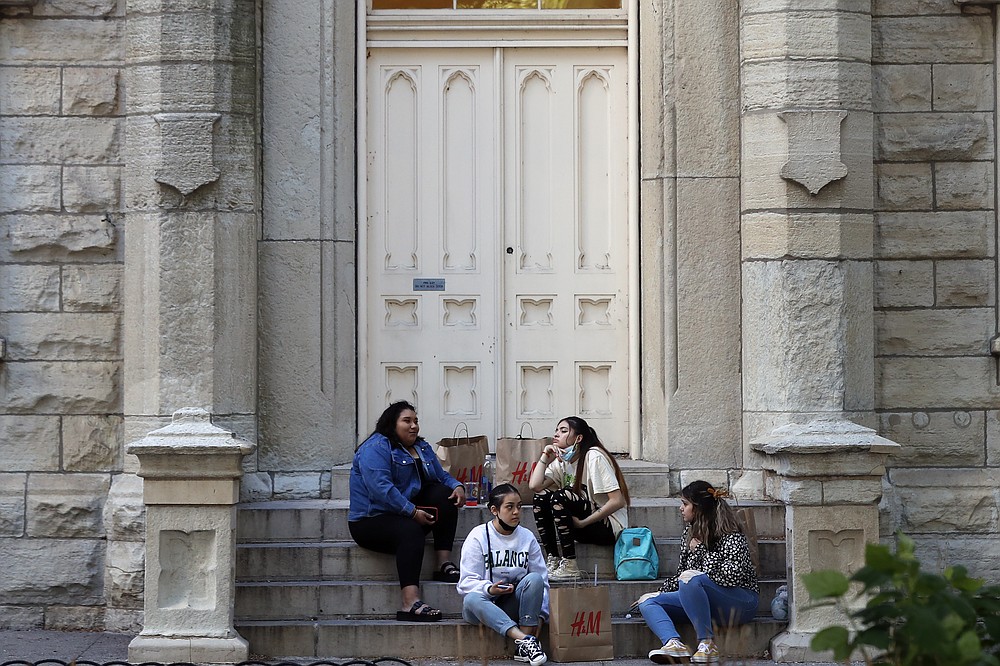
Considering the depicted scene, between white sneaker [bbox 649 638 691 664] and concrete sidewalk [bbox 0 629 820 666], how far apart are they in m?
0.10

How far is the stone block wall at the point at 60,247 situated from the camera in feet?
32.9

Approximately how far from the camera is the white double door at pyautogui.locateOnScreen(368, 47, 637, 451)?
10562 mm

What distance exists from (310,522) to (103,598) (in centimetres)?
152

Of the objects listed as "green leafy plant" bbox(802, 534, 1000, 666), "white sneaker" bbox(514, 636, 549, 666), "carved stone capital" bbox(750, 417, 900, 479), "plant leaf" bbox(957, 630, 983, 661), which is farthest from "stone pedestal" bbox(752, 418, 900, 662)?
"plant leaf" bbox(957, 630, 983, 661)

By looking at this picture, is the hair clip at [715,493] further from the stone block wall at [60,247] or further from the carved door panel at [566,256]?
the stone block wall at [60,247]

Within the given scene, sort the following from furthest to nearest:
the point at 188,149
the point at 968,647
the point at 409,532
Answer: the point at 188,149, the point at 409,532, the point at 968,647

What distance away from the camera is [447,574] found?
30.0 feet

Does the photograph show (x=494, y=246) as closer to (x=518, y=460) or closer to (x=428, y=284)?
(x=428, y=284)

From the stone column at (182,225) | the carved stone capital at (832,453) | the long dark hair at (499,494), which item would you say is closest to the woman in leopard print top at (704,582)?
the carved stone capital at (832,453)

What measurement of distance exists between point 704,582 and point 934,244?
3180 millimetres

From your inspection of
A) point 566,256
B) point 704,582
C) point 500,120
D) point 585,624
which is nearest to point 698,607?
point 704,582

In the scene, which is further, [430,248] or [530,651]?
[430,248]

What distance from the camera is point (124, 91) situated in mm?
10055

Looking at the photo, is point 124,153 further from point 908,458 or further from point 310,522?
point 908,458
